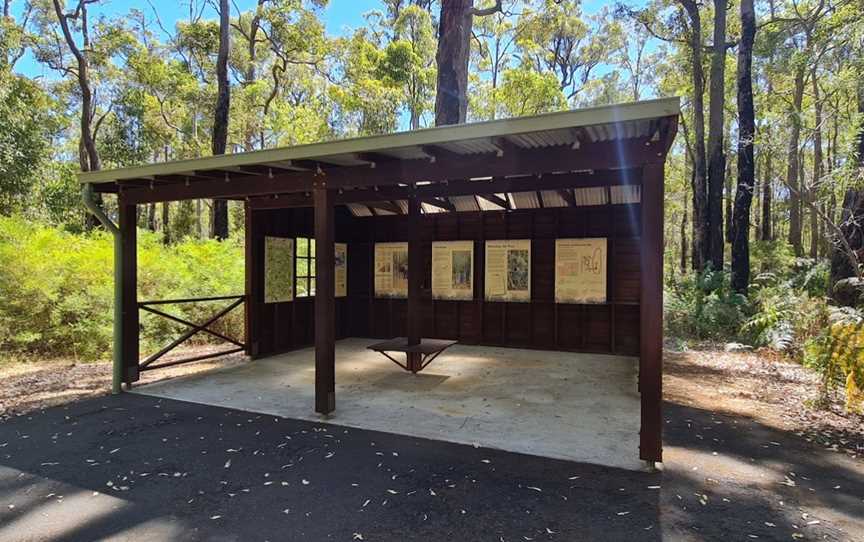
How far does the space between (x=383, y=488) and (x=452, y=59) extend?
27.9 feet

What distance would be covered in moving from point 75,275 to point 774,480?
29.9 ft

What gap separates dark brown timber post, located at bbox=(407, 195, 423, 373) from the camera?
6.18 m

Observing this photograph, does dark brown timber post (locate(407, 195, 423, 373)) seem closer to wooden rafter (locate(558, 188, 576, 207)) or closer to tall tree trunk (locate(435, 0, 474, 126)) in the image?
wooden rafter (locate(558, 188, 576, 207))

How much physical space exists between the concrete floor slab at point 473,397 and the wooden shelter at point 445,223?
1.36 ft

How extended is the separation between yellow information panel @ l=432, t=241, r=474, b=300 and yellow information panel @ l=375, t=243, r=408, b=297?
0.58 meters

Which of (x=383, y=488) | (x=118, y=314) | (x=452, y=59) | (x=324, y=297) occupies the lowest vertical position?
(x=383, y=488)

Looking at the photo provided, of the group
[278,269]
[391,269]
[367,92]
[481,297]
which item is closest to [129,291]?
[278,269]

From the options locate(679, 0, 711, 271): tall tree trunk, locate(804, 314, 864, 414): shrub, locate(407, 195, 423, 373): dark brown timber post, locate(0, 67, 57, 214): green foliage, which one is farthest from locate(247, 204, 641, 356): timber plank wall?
locate(0, 67, 57, 214): green foliage

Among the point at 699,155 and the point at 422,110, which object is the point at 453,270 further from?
the point at 422,110

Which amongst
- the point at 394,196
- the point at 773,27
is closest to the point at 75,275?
the point at 394,196

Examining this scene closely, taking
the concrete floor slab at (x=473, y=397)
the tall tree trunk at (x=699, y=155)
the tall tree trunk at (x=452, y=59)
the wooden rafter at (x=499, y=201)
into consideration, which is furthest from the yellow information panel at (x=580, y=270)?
the tall tree trunk at (x=699, y=155)

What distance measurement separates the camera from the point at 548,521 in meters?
2.62

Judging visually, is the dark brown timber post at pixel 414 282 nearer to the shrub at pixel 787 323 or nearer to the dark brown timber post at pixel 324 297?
the dark brown timber post at pixel 324 297

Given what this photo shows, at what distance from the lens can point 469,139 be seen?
3346mm
